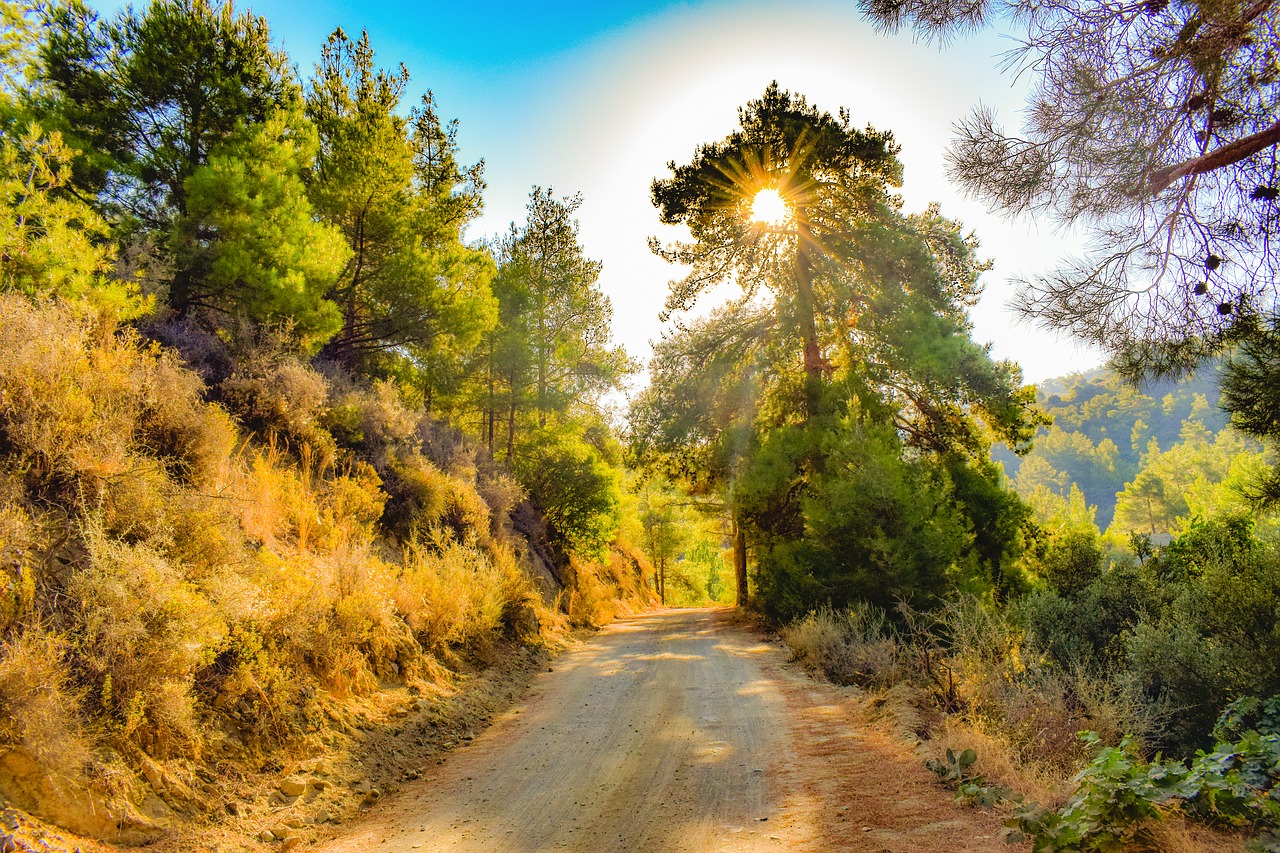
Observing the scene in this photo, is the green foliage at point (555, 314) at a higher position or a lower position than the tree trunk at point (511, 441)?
higher

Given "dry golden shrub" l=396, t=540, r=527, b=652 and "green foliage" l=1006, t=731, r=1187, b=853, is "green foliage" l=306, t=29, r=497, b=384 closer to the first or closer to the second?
"dry golden shrub" l=396, t=540, r=527, b=652

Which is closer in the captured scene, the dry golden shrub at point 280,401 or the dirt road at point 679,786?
the dirt road at point 679,786

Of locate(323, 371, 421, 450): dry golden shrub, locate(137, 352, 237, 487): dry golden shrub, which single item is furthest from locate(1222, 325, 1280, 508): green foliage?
locate(323, 371, 421, 450): dry golden shrub

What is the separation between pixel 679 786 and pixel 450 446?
1184cm

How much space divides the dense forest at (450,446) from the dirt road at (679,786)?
0.70m

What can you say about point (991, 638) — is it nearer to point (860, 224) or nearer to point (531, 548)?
point (860, 224)

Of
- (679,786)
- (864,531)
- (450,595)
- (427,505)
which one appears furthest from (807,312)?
(679,786)

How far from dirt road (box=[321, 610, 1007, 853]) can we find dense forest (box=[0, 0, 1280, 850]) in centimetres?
70

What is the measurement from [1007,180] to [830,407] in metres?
10.5

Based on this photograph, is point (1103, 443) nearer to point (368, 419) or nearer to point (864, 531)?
point (864, 531)

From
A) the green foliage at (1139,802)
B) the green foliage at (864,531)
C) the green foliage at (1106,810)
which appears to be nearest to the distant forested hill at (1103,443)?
the green foliage at (864,531)

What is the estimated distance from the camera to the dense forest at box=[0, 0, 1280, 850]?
14.4ft

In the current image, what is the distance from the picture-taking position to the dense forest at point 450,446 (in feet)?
14.4

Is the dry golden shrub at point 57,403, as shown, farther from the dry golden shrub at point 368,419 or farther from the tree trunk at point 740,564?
the tree trunk at point 740,564
